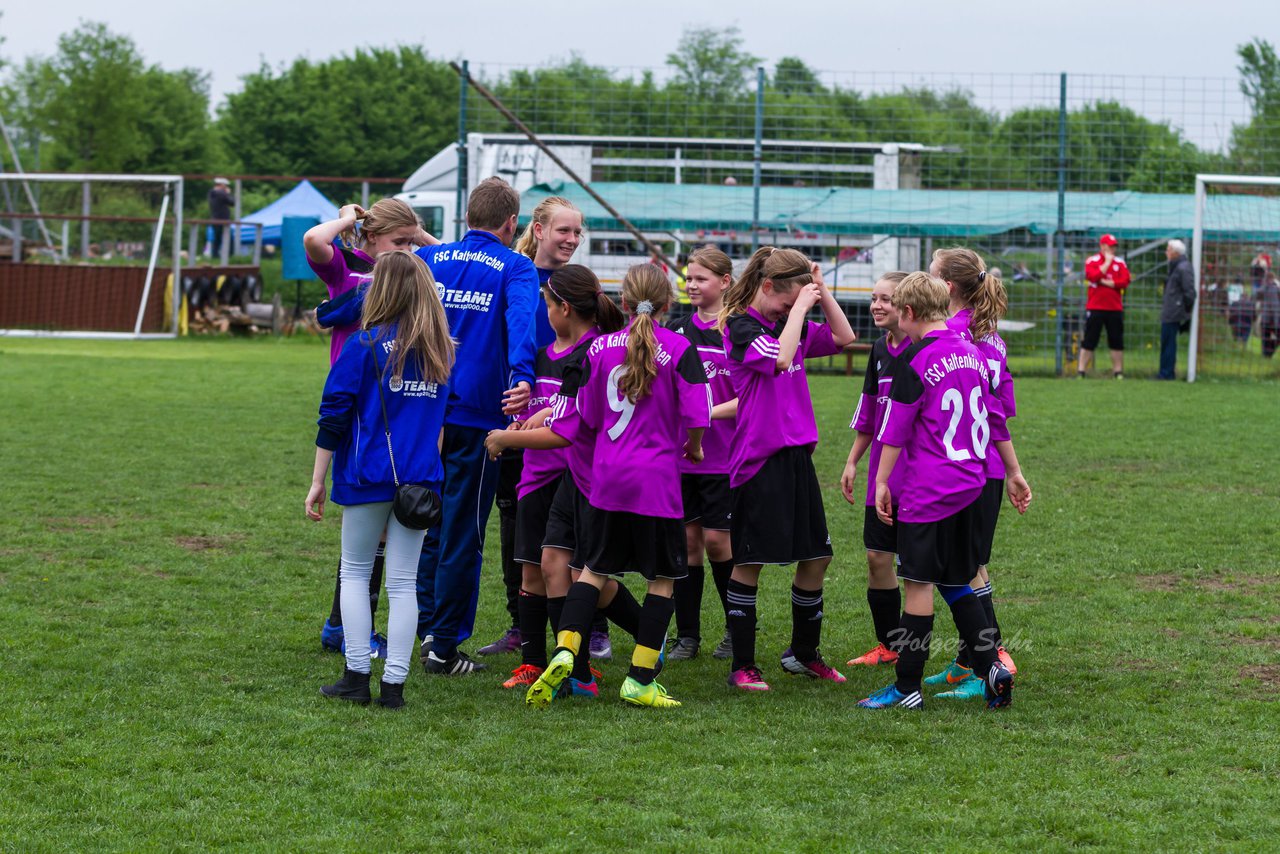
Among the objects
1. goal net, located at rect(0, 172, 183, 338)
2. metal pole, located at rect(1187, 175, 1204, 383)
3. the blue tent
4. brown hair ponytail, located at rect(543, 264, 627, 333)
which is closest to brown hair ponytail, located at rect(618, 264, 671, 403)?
brown hair ponytail, located at rect(543, 264, 627, 333)

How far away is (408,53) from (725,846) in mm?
68343

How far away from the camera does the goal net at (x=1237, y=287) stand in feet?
60.2

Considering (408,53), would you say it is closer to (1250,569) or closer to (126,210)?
(126,210)

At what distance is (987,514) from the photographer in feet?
17.3

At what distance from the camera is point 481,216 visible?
18.8 ft

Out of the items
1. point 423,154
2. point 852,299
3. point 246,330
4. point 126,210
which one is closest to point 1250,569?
point 852,299

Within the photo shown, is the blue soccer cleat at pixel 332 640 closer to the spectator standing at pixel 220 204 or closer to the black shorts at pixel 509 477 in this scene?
the black shorts at pixel 509 477

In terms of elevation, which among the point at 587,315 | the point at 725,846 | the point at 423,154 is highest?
the point at 423,154

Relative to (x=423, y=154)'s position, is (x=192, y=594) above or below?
below

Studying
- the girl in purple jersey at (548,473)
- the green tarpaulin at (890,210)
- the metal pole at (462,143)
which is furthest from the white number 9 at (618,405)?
the green tarpaulin at (890,210)

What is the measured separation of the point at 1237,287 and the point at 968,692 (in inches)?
607

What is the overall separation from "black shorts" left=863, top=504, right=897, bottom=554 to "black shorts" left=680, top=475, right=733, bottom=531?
0.62m

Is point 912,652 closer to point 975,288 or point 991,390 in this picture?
point 991,390

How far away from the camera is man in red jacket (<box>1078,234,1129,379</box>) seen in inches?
693
